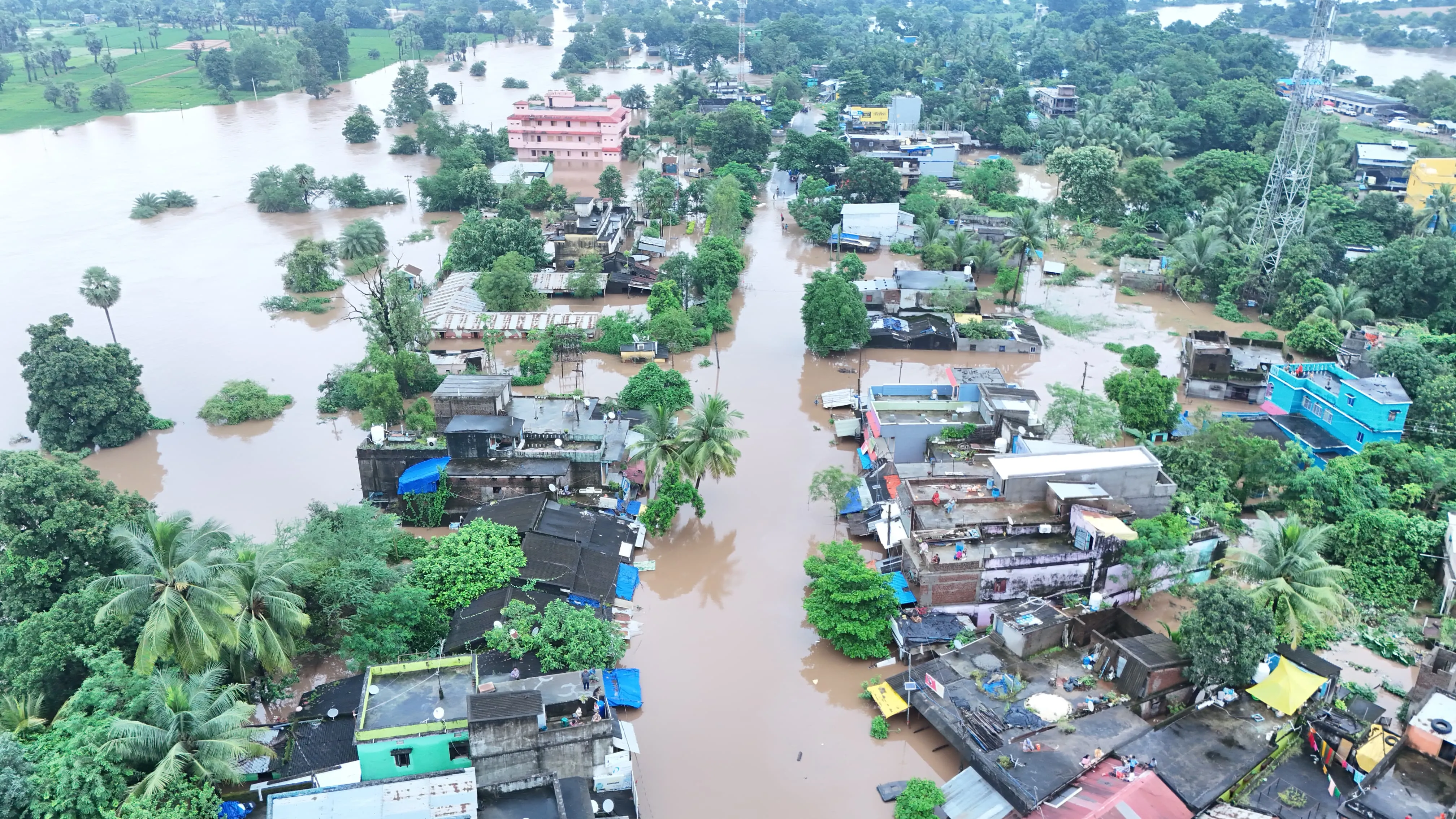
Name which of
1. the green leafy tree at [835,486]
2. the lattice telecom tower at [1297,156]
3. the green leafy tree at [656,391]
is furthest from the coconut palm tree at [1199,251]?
the green leafy tree at [656,391]

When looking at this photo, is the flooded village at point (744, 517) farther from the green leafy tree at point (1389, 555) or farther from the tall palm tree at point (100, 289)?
the tall palm tree at point (100, 289)

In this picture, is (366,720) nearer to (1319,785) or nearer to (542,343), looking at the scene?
(1319,785)

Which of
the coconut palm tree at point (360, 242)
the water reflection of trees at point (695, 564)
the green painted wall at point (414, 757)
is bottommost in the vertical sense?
the water reflection of trees at point (695, 564)

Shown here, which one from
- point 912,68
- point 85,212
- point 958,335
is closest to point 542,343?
point 958,335

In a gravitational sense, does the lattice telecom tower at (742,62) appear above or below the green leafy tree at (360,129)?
above

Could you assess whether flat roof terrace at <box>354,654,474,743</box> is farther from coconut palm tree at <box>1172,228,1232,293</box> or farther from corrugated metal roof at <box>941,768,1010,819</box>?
coconut palm tree at <box>1172,228,1232,293</box>

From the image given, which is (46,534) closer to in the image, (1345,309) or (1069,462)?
(1069,462)

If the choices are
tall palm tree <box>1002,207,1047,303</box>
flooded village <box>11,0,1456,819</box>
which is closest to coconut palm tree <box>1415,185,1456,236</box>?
flooded village <box>11,0,1456,819</box>
